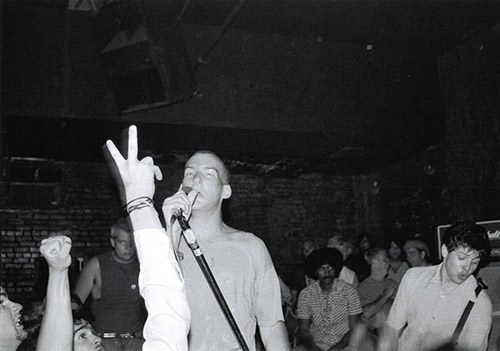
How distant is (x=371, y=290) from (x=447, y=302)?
2.33 meters

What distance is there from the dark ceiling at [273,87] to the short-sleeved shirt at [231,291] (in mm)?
4023

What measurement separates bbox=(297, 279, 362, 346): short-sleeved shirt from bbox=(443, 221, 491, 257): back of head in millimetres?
1852

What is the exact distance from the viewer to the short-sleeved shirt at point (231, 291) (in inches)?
120

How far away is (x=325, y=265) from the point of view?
19.3 ft

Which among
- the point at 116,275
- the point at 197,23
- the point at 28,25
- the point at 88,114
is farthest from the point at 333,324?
the point at 28,25

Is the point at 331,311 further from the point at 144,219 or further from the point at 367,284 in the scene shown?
the point at 144,219

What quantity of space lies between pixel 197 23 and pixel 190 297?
5.41m

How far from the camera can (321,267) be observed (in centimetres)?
589

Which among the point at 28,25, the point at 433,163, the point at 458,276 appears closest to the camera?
the point at 458,276

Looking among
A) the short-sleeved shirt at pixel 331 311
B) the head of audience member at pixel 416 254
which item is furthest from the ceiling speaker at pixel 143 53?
the head of audience member at pixel 416 254

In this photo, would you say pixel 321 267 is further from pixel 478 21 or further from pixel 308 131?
pixel 478 21

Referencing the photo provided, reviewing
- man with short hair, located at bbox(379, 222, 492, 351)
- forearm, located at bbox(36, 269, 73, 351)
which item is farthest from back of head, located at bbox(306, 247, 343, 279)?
forearm, located at bbox(36, 269, 73, 351)

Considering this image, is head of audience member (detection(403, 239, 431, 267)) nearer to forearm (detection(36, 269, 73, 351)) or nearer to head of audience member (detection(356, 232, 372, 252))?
head of audience member (detection(356, 232, 372, 252))

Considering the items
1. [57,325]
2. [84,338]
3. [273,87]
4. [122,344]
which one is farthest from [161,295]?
[273,87]
